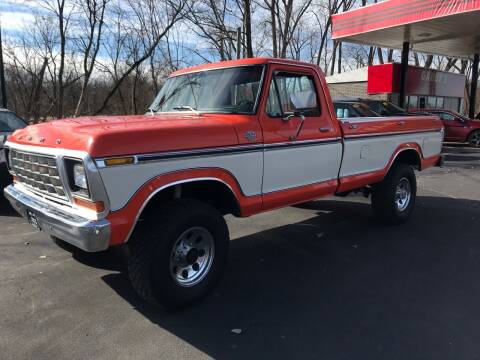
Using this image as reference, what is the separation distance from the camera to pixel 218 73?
4488 millimetres

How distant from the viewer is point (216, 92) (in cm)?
438

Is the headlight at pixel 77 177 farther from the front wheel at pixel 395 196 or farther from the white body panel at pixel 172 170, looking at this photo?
the front wheel at pixel 395 196

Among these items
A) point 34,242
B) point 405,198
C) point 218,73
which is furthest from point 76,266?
point 405,198

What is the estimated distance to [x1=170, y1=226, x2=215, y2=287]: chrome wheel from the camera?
3611 millimetres

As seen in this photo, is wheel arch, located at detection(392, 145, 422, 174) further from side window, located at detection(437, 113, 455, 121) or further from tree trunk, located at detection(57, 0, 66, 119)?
tree trunk, located at detection(57, 0, 66, 119)

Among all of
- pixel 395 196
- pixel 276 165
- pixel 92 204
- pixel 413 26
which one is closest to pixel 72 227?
pixel 92 204

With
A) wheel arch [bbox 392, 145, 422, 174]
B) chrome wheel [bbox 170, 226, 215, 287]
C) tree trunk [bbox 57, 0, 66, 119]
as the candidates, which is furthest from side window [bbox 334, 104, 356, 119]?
tree trunk [bbox 57, 0, 66, 119]

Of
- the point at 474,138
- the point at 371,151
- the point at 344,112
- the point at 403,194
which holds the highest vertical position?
the point at 344,112

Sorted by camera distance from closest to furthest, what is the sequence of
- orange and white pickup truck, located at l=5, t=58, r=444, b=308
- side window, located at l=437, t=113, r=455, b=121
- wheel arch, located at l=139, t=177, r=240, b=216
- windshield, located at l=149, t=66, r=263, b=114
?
1. orange and white pickup truck, located at l=5, t=58, r=444, b=308
2. wheel arch, located at l=139, t=177, r=240, b=216
3. windshield, located at l=149, t=66, r=263, b=114
4. side window, located at l=437, t=113, r=455, b=121

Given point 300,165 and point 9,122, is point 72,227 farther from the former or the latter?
point 9,122

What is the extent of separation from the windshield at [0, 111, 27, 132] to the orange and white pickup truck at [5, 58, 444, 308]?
3927mm

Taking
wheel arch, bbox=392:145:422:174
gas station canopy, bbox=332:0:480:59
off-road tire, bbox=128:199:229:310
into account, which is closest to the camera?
off-road tire, bbox=128:199:229:310

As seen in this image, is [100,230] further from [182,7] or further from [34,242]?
[182,7]

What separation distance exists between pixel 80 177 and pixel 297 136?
2.23 metres
